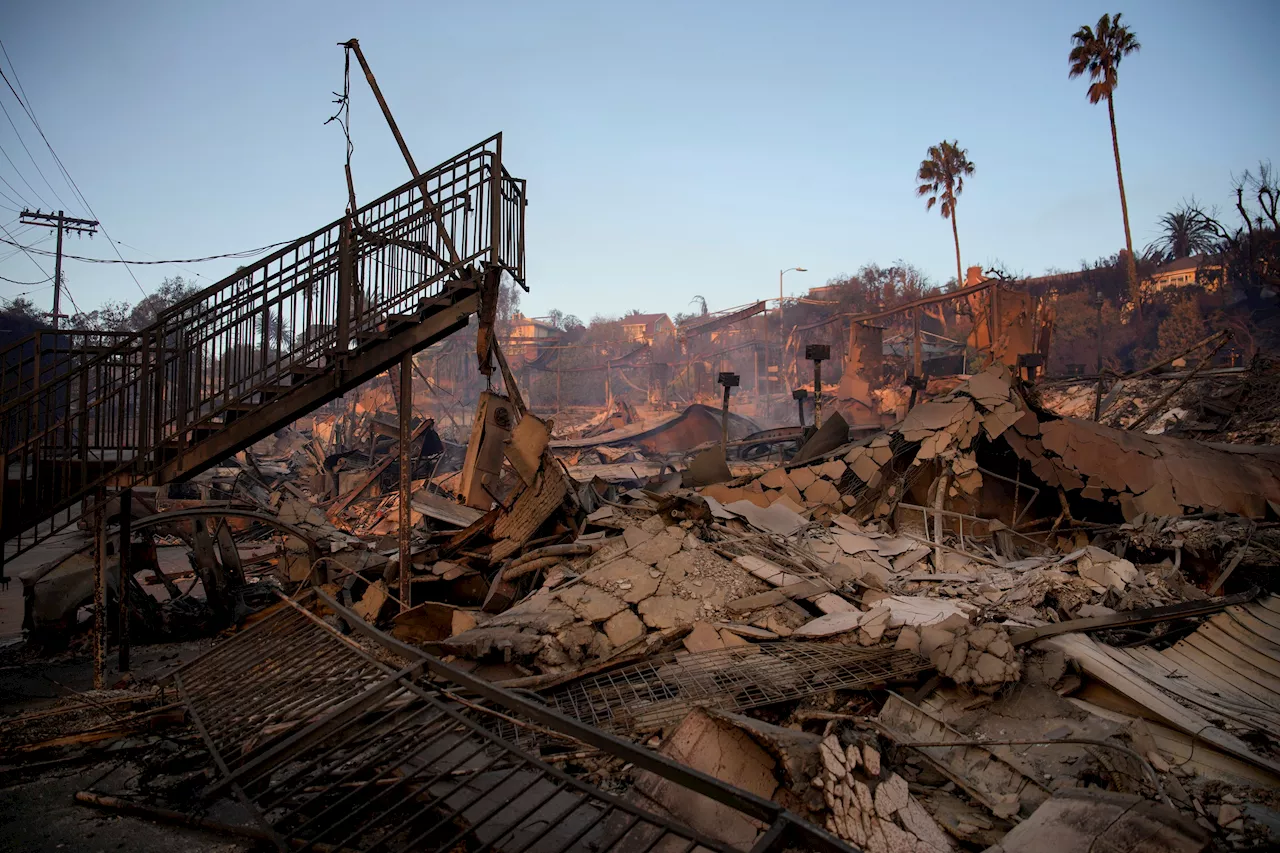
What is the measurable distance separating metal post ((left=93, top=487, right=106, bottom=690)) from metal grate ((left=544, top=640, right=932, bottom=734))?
4.23 metres

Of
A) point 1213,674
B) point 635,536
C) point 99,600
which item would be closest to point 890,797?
point 1213,674

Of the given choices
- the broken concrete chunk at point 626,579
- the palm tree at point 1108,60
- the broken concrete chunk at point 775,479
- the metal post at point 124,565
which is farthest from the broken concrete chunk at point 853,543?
the palm tree at point 1108,60

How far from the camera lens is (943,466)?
1027 centimetres

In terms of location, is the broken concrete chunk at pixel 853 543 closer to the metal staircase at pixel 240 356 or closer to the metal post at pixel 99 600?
the metal staircase at pixel 240 356

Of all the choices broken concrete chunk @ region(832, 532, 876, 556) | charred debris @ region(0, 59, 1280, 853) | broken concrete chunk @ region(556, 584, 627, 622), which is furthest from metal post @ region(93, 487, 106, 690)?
broken concrete chunk @ region(832, 532, 876, 556)

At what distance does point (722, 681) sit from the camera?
4953 mm

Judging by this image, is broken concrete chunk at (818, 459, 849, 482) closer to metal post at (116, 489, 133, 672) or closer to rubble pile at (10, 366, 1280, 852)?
rubble pile at (10, 366, 1280, 852)

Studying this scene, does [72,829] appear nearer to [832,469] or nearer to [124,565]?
[124,565]

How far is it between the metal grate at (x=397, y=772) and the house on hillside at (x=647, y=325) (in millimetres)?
47583

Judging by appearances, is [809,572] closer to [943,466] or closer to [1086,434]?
[943,466]

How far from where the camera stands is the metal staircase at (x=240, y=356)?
624cm

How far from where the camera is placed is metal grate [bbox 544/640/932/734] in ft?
14.9

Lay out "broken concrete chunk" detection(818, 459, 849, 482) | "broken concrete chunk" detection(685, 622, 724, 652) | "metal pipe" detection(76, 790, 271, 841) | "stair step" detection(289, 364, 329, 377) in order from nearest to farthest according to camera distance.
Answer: "metal pipe" detection(76, 790, 271, 841) < "broken concrete chunk" detection(685, 622, 724, 652) < "stair step" detection(289, 364, 329, 377) < "broken concrete chunk" detection(818, 459, 849, 482)

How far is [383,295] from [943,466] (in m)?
8.07
